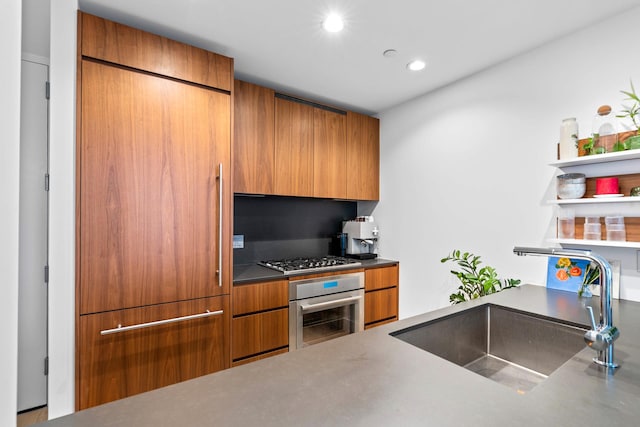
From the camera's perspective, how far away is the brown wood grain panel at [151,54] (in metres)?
1.65

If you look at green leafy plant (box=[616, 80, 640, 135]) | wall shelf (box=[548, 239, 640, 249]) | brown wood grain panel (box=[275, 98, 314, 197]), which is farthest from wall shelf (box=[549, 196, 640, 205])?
brown wood grain panel (box=[275, 98, 314, 197])

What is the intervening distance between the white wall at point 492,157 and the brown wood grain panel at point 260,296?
49.5 inches

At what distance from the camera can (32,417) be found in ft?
6.58

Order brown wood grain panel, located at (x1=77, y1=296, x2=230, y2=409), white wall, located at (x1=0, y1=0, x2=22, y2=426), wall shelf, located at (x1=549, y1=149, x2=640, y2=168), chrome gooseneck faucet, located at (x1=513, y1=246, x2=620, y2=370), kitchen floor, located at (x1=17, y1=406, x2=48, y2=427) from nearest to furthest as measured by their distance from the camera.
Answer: white wall, located at (x1=0, y1=0, x2=22, y2=426) < chrome gooseneck faucet, located at (x1=513, y1=246, x2=620, y2=370) < wall shelf, located at (x1=549, y1=149, x2=640, y2=168) < brown wood grain panel, located at (x1=77, y1=296, x2=230, y2=409) < kitchen floor, located at (x1=17, y1=406, x2=48, y2=427)

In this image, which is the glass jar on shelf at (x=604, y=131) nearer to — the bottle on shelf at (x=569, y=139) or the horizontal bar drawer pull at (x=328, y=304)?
the bottle on shelf at (x=569, y=139)

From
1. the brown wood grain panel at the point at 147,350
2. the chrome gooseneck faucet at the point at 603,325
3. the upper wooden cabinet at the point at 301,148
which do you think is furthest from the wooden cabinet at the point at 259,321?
the chrome gooseneck faucet at the point at 603,325

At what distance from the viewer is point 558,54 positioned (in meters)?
1.94

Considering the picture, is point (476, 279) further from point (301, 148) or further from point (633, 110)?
point (301, 148)

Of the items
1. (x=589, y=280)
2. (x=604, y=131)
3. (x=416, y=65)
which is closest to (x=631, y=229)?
(x=589, y=280)

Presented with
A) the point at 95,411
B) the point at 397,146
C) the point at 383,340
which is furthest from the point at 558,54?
the point at 95,411

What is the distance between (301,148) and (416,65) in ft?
3.67

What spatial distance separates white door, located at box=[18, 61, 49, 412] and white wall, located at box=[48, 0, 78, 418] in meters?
0.79

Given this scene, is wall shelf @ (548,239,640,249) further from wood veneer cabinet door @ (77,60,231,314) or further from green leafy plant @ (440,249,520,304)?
wood veneer cabinet door @ (77,60,231,314)

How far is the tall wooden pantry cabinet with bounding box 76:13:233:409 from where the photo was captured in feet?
5.34
